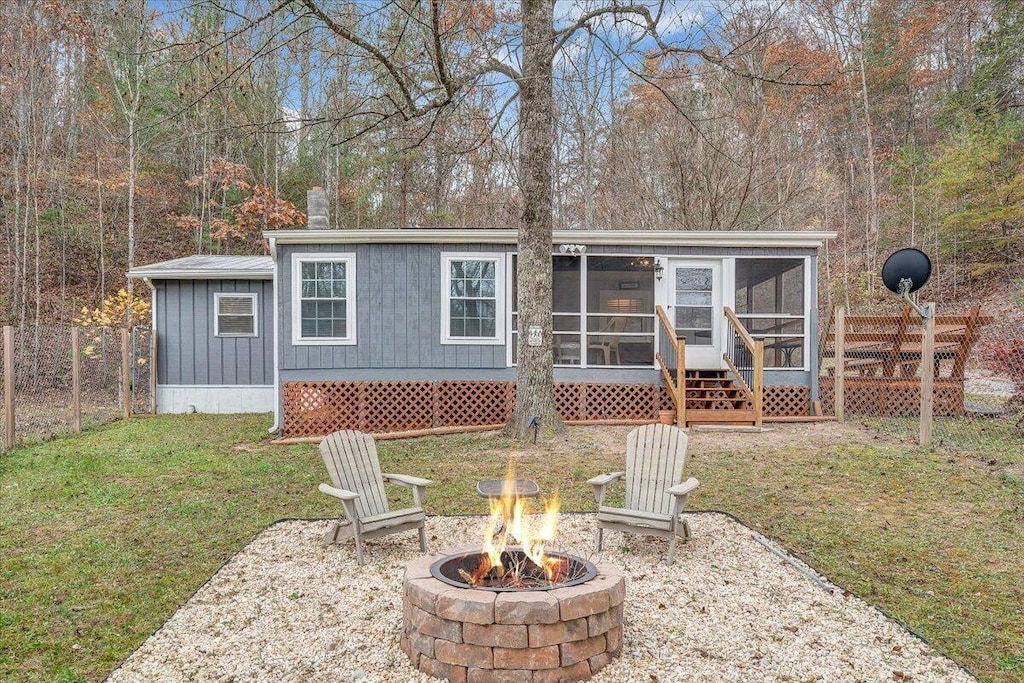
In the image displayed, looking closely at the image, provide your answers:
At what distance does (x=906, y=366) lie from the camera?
10.9 metres

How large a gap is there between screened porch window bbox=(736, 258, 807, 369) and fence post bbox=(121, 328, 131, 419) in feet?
33.6

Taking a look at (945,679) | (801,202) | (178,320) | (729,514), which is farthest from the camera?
(801,202)

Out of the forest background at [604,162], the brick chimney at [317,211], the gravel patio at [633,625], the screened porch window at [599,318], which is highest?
the forest background at [604,162]

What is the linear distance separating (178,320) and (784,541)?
1132 cm

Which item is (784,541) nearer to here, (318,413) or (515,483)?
(515,483)

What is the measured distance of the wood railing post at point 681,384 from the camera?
30.5ft

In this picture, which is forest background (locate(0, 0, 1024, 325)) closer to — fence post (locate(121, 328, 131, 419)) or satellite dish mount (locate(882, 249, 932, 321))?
fence post (locate(121, 328, 131, 419))

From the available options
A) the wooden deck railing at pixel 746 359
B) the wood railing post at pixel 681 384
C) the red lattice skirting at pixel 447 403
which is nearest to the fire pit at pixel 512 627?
the wood railing post at pixel 681 384

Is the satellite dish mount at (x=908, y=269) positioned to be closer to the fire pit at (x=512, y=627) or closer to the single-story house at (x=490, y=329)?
the single-story house at (x=490, y=329)

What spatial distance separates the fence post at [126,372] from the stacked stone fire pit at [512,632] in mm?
10659

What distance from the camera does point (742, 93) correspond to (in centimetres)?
1566

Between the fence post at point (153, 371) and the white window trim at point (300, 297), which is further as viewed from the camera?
the fence post at point (153, 371)

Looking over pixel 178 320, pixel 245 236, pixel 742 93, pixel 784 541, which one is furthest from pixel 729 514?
pixel 245 236

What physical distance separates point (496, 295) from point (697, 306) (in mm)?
3185
